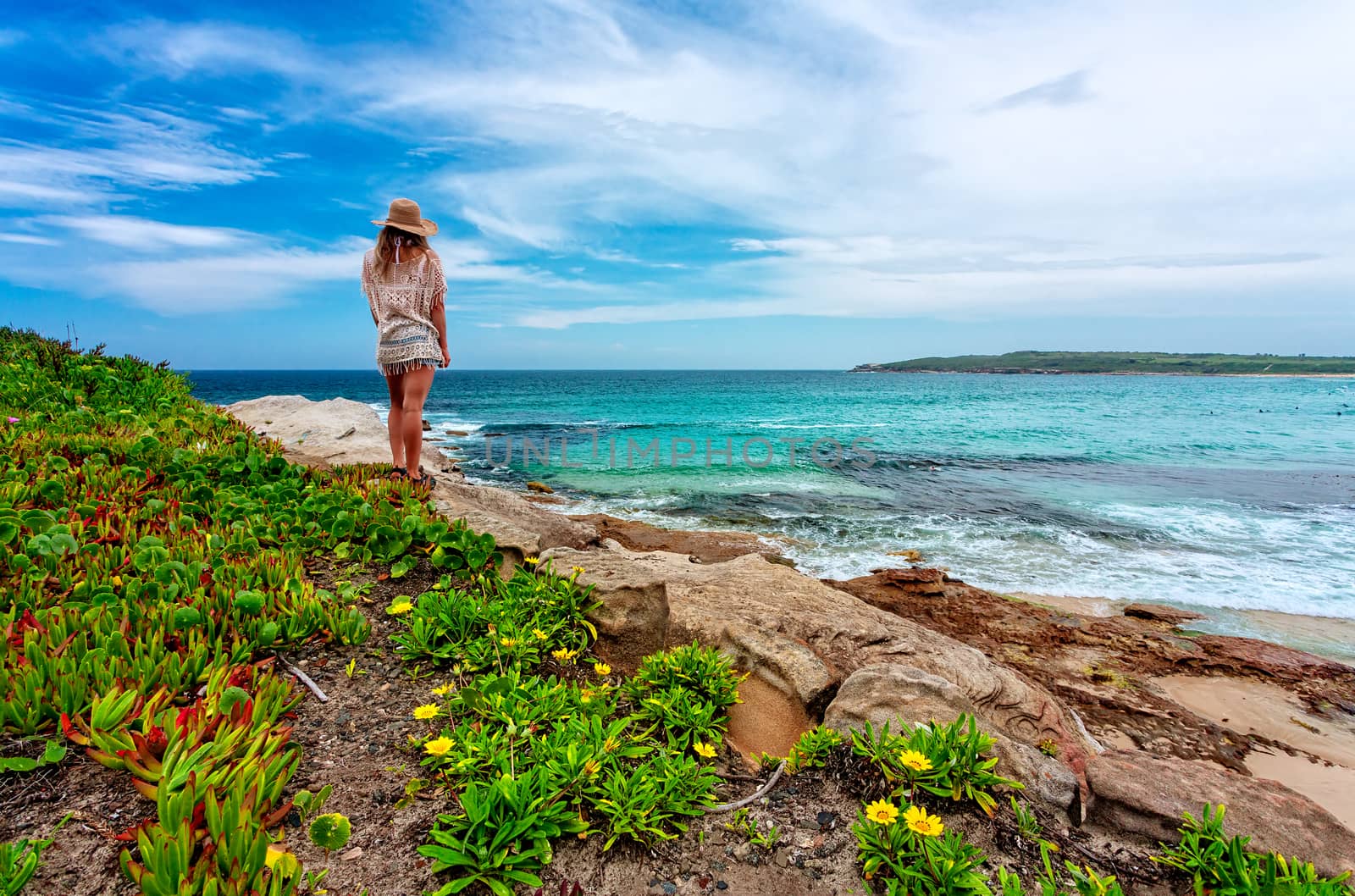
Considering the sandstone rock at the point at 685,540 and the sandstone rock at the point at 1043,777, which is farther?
the sandstone rock at the point at 685,540

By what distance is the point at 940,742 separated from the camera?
7.48 feet

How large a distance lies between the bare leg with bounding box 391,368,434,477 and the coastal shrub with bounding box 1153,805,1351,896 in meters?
5.04

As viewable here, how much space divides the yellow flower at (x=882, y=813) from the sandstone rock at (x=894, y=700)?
477 mm

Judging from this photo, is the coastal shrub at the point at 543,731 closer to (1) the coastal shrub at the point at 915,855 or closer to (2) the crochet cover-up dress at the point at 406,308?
(1) the coastal shrub at the point at 915,855

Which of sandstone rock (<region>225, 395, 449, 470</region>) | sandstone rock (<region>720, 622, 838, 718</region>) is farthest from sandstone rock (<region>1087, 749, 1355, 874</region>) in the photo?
sandstone rock (<region>225, 395, 449, 470</region>)

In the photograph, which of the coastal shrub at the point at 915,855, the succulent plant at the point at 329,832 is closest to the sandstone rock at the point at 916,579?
the coastal shrub at the point at 915,855

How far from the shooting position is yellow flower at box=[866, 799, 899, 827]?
1.98 metres

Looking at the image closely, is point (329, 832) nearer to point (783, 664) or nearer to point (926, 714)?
point (783, 664)

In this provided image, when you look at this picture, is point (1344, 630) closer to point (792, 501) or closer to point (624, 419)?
point (792, 501)

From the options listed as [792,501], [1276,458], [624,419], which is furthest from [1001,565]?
[624,419]

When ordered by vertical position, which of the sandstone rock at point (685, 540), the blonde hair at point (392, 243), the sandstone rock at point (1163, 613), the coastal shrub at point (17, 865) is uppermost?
the blonde hair at point (392, 243)

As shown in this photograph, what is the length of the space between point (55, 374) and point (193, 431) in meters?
4.50

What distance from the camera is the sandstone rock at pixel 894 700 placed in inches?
102

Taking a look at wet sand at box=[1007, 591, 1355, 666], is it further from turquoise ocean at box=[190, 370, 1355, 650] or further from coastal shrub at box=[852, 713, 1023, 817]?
coastal shrub at box=[852, 713, 1023, 817]
